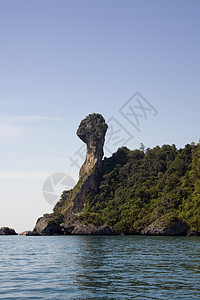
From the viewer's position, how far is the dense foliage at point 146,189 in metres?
121

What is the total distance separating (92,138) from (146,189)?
1797 inches

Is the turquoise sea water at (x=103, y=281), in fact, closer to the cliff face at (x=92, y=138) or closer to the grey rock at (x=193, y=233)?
the grey rock at (x=193, y=233)

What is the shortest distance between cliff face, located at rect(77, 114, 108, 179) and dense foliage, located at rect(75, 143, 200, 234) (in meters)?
6.52

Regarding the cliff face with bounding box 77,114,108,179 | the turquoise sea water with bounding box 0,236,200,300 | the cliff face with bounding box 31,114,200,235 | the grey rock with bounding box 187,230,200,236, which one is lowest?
the turquoise sea water with bounding box 0,236,200,300

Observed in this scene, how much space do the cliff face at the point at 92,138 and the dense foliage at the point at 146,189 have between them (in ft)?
21.4

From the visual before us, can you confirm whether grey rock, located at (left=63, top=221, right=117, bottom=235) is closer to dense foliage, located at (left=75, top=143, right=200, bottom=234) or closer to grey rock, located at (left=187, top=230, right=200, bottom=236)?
dense foliage, located at (left=75, top=143, right=200, bottom=234)

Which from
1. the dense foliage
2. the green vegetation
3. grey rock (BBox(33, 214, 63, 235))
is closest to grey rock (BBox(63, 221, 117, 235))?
the dense foliage

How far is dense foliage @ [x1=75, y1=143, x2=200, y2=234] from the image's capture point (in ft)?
398

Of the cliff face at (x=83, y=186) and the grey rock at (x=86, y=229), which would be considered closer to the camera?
the grey rock at (x=86, y=229)

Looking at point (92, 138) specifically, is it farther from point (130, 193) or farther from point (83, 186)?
point (130, 193)

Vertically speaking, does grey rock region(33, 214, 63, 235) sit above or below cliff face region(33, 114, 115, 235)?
below

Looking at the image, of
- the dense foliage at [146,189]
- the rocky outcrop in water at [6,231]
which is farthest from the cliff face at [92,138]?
the rocky outcrop in water at [6,231]

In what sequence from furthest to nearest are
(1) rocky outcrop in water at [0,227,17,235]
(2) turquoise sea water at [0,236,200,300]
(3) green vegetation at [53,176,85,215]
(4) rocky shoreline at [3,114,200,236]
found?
(3) green vegetation at [53,176,85,215] < (1) rocky outcrop in water at [0,227,17,235] < (4) rocky shoreline at [3,114,200,236] < (2) turquoise sea water at [0,236,200,300]

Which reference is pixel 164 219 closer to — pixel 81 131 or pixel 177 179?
pixel 177 179
